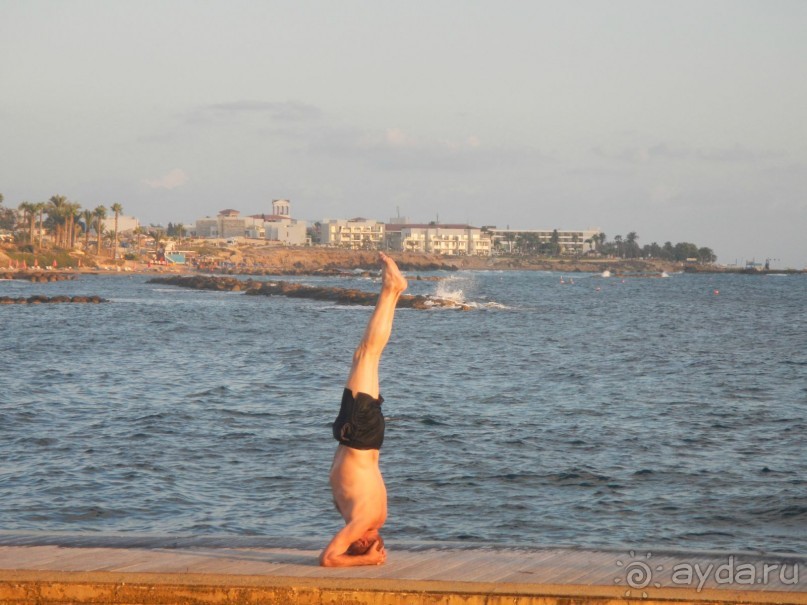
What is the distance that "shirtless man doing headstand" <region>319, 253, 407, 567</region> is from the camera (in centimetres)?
781

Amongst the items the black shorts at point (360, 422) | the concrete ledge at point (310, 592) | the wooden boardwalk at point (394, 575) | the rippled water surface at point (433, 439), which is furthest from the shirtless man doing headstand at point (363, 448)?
the rippled water surface at point (433, 439)

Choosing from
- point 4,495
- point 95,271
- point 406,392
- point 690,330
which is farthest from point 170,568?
point 95,271

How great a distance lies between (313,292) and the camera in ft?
313

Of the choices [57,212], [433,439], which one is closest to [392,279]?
[433,439]

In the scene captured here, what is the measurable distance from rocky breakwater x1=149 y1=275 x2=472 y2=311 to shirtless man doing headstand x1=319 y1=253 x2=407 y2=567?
235 feet

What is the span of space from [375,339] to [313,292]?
8791 cm

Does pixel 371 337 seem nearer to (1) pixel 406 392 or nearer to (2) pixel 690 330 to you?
(1) pixel 406 392

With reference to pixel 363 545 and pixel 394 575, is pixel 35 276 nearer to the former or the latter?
pixel 363 545

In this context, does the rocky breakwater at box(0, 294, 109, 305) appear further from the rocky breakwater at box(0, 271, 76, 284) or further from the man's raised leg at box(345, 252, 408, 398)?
the man's raised leg at box(345, 252, 408, 398)

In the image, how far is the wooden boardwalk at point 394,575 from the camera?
7.17 metres

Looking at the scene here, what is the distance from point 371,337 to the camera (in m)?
7.75

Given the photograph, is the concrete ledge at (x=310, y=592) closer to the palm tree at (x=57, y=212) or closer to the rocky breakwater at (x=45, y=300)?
the rocky breakwater at (x=45, y=300)

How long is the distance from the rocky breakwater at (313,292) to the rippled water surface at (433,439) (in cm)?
3336

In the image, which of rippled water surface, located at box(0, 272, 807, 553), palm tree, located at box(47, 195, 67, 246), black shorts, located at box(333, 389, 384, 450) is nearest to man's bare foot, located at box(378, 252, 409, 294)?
black shorts, located at box(333, 389, 384, 450)
